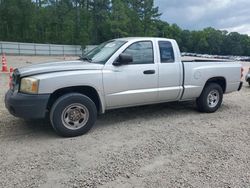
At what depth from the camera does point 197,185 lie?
133 inches

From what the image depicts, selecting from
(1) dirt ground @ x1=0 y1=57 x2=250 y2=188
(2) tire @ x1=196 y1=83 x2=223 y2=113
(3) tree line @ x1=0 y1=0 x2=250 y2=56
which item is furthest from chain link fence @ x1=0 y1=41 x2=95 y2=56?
(2) tire @ x1=196 y1=83 x2=223 y2=113

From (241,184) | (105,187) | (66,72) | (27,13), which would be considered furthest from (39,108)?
(27,13)

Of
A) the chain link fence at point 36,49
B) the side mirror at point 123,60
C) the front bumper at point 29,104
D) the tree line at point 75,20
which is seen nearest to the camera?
the front bumper at point 29,104

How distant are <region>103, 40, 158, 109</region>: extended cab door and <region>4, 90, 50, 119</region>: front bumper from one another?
117cm

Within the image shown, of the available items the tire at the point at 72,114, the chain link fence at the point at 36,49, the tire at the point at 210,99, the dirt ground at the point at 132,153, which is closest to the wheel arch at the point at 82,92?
the tire at the point at 72,114

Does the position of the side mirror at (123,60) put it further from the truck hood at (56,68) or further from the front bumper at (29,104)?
the front bumper at (29,104)

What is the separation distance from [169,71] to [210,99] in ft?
5.16

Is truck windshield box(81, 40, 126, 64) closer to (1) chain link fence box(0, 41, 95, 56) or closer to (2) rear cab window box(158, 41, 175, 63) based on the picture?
(2) rear cab window box(158, 41, 175, 63)

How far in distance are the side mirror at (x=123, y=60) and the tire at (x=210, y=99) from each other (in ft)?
7.56

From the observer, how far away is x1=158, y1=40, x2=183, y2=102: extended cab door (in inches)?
229

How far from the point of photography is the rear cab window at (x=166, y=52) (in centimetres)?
589

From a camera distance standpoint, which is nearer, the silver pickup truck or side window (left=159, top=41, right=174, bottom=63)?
the silver pickup truck

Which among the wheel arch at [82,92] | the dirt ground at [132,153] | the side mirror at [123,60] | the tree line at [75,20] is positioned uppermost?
the tree line at [75,20]

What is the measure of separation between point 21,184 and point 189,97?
4.22m
